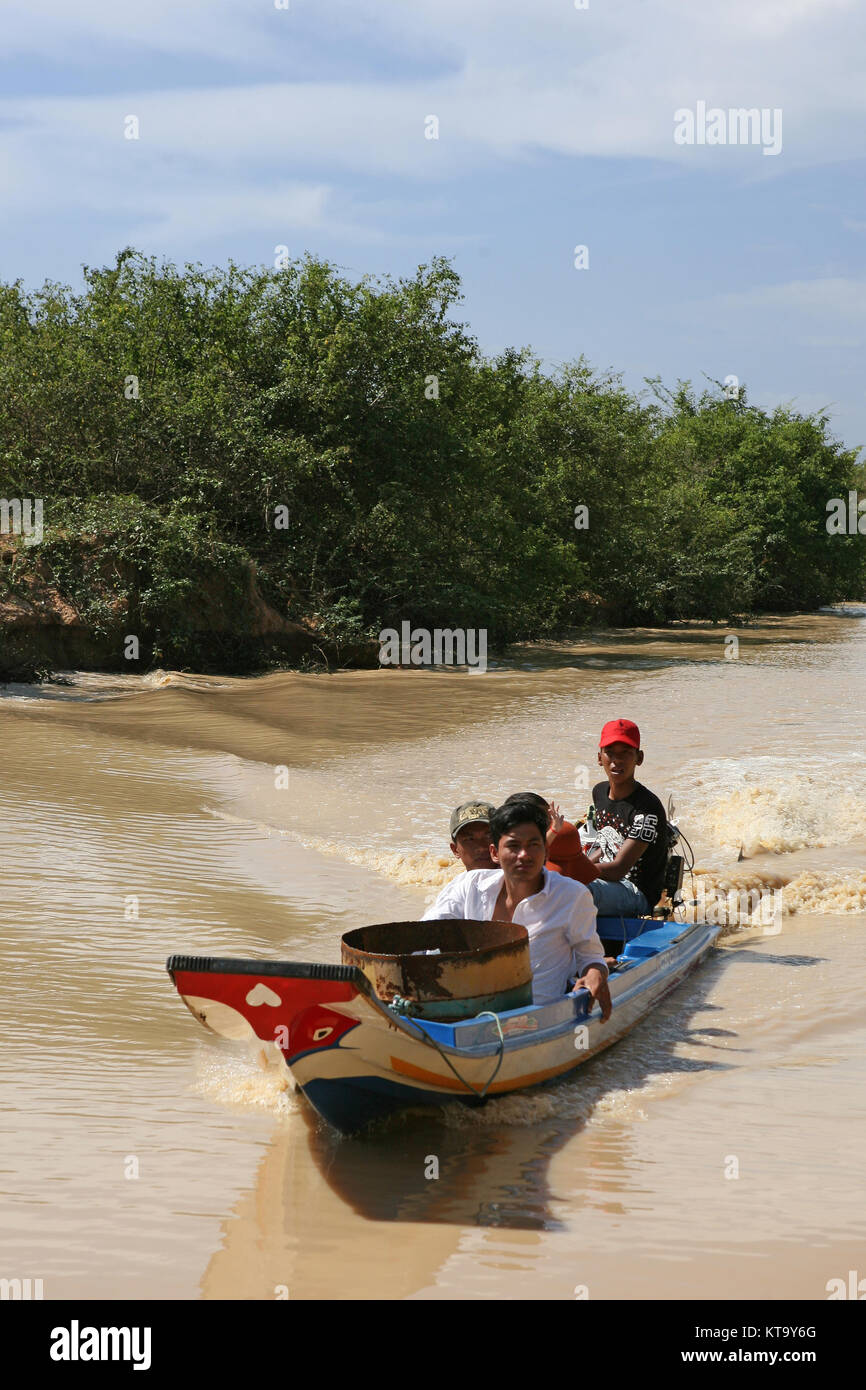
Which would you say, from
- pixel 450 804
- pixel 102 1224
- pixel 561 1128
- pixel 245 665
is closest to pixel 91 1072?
pixel 102 1224

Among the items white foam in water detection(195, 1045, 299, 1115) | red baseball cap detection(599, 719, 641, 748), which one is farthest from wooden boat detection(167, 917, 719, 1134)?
red baseball cap detection(599, 719, 641, 748)

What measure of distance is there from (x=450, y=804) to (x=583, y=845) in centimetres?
491

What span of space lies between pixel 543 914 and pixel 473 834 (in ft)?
1.82

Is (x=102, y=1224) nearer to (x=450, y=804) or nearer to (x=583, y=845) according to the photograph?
(x=583, y=845)

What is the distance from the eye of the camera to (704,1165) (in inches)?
170

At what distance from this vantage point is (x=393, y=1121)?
4.46m

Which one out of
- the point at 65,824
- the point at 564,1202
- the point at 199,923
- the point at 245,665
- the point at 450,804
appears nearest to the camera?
the point at 564,1202

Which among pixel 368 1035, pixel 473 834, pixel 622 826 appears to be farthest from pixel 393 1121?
pixel 622 826

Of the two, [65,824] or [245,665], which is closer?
[65,824]

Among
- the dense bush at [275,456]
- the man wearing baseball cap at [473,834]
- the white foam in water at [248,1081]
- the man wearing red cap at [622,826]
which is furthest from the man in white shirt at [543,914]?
the dense bush at [275,456]

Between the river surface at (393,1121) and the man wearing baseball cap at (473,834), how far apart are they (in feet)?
3.04

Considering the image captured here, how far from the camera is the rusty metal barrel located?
4492 millimetres

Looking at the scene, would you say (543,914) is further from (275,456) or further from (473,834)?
(275,456)
